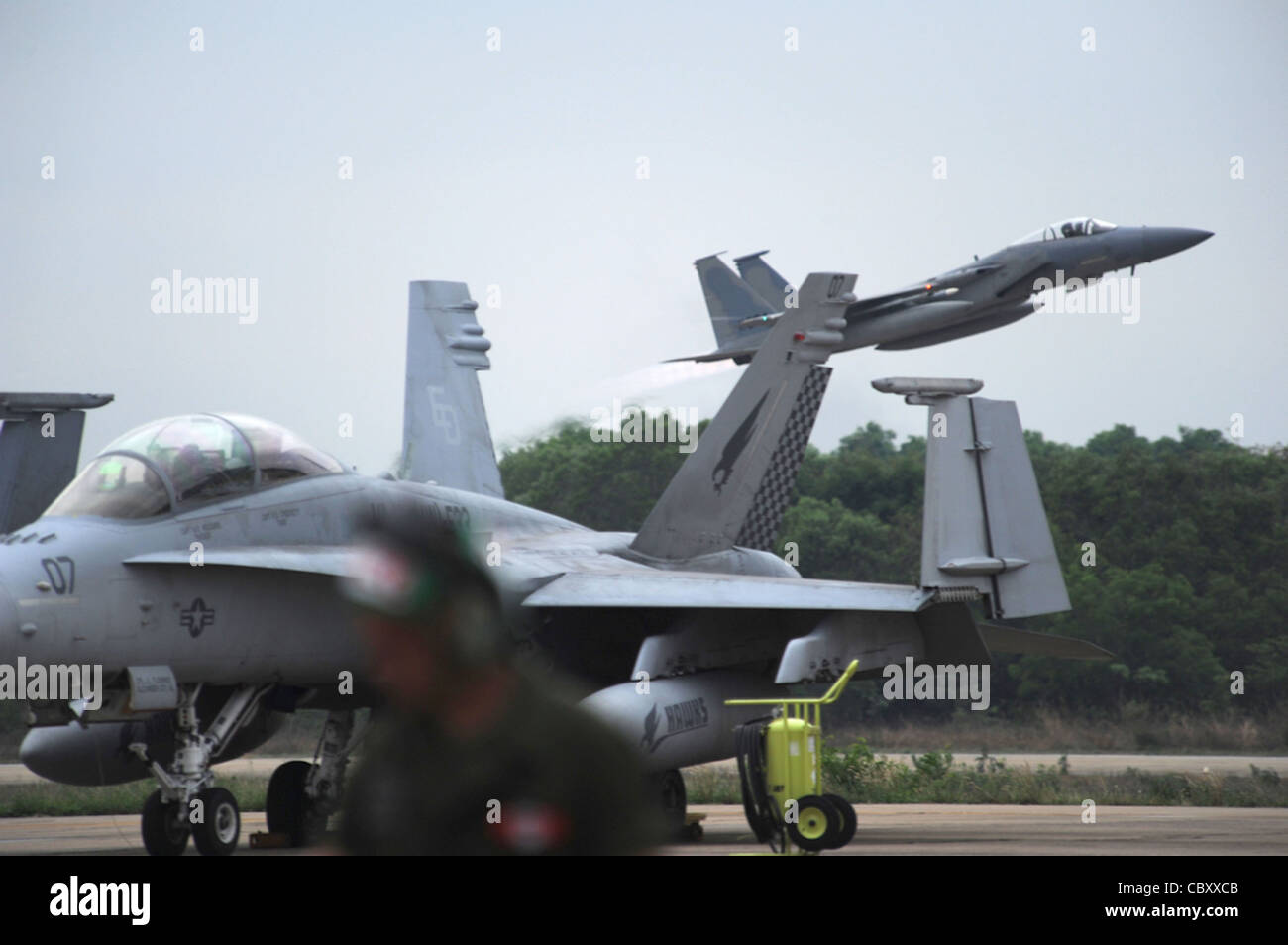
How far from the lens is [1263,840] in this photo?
11.8m

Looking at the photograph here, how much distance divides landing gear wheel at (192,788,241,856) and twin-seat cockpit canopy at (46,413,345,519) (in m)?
2.05

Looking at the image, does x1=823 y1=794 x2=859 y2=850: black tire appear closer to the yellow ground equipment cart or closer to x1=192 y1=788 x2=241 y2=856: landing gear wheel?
the yellow ground equipment cart

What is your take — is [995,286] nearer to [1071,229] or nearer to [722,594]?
[1071,229]

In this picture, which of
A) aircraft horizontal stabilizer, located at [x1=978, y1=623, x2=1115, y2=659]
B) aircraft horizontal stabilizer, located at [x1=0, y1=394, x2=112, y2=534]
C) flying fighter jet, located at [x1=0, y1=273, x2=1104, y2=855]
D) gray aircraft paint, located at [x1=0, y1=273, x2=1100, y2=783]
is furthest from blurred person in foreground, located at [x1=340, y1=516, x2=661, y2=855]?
aircraft horizontal stabilizer, located at [x1=978, y1=623, x2=1115, y2=659]

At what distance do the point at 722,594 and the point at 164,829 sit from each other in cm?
468

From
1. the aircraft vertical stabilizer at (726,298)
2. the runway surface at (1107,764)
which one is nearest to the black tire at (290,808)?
the runway surface at (1107,764)

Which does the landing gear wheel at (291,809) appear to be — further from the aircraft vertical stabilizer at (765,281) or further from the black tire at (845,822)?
the aircraft vertical stabilizer at (765,281)

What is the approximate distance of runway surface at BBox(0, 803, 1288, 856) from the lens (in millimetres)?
11445

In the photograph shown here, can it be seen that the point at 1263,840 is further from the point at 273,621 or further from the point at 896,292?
the point at 896,292

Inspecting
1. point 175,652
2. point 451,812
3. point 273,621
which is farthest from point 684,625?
point 451,812

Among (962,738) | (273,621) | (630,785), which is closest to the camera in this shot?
(630,785)

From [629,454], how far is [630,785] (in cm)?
4120

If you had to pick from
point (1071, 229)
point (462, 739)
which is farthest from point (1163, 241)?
point (462, 739)

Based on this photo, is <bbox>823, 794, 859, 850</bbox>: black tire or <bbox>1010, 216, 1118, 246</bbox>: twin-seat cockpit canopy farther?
<bbox>1010, 216, 1118, 246</bbox>: twin-seat cockpit canopy
